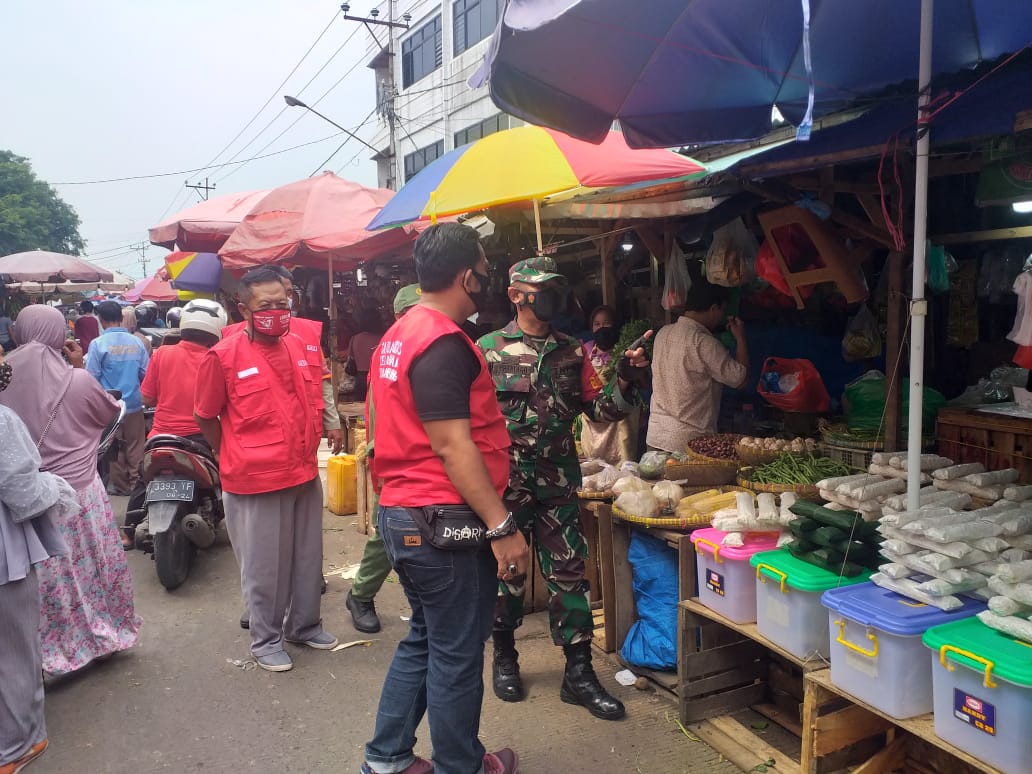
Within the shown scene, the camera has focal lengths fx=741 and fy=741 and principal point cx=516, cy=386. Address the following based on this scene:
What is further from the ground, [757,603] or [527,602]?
[757,603]

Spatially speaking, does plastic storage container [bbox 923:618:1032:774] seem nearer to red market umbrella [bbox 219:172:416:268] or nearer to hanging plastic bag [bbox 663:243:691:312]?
hanging plastic bag [bbox 663:243:691:312]

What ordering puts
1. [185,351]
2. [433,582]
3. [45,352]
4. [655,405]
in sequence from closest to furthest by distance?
1. [433,582]
2. [45,352]
3. [655,405]
4. [185,351]

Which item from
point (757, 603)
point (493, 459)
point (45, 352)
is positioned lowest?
point (757, 603)

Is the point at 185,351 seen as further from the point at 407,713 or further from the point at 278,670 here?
the point at 407,713

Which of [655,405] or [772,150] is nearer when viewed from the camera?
[772,150]

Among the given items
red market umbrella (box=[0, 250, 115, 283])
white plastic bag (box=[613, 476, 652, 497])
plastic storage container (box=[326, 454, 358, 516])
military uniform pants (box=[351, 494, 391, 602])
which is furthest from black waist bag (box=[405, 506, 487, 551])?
red market umbrella (box=[0, 250, 115, 283])

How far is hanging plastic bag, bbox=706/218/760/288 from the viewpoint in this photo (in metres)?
Result: 4.90

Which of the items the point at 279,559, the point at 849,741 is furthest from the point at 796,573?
the point at 279,559

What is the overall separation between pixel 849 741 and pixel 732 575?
756 millimetres

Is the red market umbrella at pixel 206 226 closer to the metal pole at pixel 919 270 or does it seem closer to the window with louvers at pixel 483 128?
the metal pole at pixel 919 270

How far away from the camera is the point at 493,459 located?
260 cm

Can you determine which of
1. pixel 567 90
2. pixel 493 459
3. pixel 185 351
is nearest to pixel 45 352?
pixel 185 351

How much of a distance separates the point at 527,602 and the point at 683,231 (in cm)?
267

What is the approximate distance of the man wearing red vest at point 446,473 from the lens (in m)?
2.38
